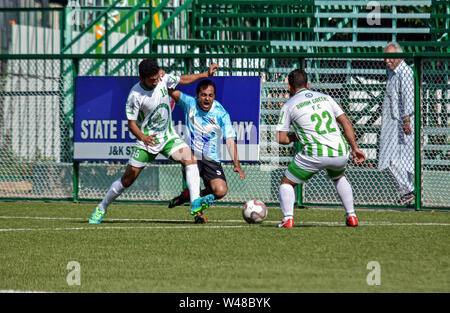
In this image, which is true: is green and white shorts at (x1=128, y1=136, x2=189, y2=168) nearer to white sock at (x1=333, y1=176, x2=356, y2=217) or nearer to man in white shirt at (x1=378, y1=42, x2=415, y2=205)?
white sock at (x1=333, y1=176, x2=356, y2=217)

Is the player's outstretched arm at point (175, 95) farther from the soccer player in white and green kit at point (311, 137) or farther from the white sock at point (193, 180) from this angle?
the soccer player in white and green kit at point (311, 137)

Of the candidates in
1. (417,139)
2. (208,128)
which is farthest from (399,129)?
(208,128)

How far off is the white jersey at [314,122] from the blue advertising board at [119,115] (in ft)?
10.1

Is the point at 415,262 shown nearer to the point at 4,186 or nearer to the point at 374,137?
the point at 374,137

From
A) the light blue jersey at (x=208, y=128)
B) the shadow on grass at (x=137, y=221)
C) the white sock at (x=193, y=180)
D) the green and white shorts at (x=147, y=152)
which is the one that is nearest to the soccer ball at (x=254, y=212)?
the white sock at (x=193, y=180)

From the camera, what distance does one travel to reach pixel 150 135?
11383 millimetres

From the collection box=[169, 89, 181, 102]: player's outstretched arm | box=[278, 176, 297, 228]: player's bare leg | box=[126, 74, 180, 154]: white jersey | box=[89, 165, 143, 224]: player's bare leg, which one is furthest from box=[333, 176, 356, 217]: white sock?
box=[169, 89, 181, 102]: player's outstretched arm

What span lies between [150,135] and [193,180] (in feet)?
2.56

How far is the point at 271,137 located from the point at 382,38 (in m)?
9.11

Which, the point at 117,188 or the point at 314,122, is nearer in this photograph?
the point at 314,122

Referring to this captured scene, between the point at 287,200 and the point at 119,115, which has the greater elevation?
the point at 119,115

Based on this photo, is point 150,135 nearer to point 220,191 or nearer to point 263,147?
point 220,191

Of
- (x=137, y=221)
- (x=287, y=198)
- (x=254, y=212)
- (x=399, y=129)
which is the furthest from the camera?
(x=399, y=129)

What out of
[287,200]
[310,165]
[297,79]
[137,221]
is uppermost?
[297,79]
